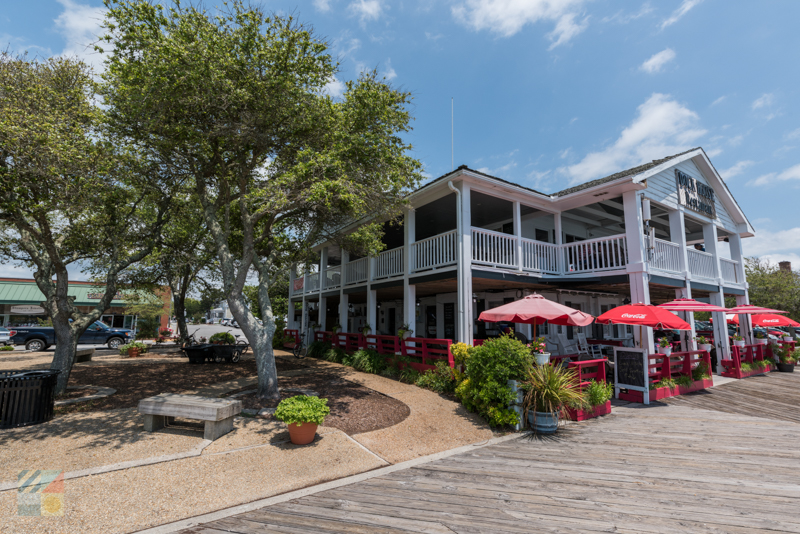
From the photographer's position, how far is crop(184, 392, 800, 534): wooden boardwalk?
148 inches

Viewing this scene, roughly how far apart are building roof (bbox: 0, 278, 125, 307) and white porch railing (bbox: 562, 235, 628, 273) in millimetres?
33850

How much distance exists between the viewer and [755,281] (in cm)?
3142

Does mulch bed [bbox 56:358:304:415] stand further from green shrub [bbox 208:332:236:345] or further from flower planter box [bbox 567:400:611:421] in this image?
flower planter box [bbox 567:400:611:421]

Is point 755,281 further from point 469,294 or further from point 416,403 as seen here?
point 416,403

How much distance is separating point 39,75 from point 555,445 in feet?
47.5

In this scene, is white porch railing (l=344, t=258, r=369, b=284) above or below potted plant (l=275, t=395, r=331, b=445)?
above

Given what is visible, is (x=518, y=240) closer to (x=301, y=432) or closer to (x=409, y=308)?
(x=409, y=308)

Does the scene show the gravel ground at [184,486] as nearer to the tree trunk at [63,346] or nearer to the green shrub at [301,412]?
the green shrub at [301,412]

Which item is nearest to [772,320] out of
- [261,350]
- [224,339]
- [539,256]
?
[539,256]

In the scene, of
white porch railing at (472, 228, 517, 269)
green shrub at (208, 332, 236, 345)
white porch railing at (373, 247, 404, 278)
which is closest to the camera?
white porch railing at (472, 228, 517, 269)

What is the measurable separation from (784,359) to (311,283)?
22.8 metres

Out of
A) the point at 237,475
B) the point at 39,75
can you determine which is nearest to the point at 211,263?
the point at 39,75

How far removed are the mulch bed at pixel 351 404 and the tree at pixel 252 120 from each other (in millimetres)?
1328

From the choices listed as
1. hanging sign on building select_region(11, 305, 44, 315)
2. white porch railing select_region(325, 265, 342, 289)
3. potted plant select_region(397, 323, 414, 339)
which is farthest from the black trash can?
hanging sign on building select_region(11, 305, 44, 315)
